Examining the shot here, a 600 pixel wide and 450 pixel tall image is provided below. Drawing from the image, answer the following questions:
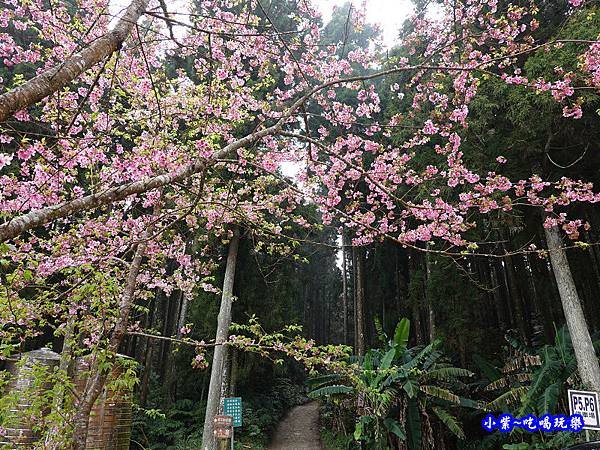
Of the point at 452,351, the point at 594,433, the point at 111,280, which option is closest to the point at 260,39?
the point at 111,280

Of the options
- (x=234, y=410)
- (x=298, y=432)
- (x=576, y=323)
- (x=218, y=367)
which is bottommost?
(x=298, y=432)

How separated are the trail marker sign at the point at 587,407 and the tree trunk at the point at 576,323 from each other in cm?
349

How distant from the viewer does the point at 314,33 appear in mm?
5086

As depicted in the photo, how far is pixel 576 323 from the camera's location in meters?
6.88

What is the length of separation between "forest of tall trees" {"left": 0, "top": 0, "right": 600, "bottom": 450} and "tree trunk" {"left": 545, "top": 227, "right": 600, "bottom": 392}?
5cm

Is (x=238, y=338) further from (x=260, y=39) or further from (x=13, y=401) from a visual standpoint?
(x=260, y=39)

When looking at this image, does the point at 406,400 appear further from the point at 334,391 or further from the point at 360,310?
the point at 360,310

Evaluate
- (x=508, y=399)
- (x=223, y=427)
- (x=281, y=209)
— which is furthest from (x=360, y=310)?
(x=281, y=209)

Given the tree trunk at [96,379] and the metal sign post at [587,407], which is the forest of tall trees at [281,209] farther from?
the metal sign post at [587,407]

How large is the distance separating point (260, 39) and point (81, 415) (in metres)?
3.96

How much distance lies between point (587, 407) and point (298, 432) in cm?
1332

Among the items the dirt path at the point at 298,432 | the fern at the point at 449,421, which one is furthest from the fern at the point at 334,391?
the dirt path at the point at 298,432

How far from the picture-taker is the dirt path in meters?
13.0

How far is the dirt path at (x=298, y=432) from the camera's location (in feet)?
42.6
